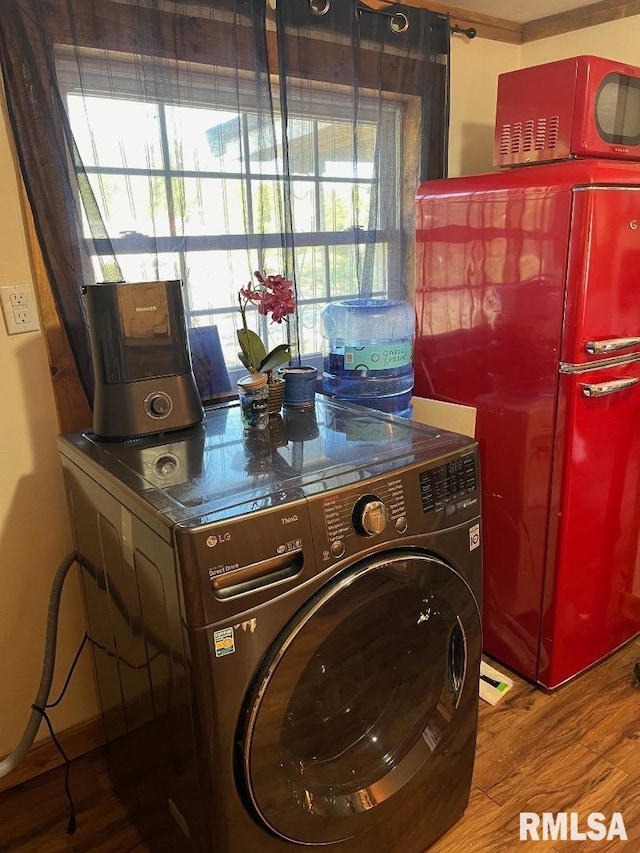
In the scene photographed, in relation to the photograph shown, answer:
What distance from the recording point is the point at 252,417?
5.16ft

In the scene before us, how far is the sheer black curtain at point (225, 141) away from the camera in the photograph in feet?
4.89

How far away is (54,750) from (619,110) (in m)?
2.39

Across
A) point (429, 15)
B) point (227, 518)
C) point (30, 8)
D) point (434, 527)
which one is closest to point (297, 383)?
point (434, 527)

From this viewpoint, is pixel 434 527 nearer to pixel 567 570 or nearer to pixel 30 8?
pixel 567 570

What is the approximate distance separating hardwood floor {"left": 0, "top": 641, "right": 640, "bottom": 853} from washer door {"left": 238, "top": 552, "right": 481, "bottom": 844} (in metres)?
0.32

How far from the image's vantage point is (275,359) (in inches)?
67.2

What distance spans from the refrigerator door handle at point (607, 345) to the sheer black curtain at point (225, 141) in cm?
69

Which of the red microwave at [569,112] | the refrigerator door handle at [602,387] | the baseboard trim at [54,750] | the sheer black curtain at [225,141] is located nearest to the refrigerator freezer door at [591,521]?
the refrigerator door handle at [602,387]

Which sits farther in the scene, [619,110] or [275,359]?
[619,110]

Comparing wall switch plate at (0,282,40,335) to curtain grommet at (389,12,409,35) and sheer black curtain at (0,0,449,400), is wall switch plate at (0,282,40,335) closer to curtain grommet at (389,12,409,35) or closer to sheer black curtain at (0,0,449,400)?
sheer black curtain at (0,0,449,400)

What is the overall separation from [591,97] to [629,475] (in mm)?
1077

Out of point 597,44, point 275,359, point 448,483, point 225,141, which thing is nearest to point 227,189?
point 225,141

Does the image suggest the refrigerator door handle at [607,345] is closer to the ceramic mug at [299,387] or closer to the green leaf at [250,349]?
the ceramic mug at [299,387]

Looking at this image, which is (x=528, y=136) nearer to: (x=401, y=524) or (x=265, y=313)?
(x=265, y=313)
